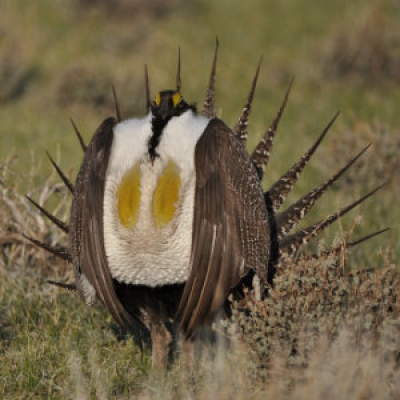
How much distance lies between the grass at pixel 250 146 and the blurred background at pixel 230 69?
0.02 meters

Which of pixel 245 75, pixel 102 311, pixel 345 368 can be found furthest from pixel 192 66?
pixel 345 368

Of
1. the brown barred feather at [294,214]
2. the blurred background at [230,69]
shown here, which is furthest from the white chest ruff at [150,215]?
the blurred background at [230,69]

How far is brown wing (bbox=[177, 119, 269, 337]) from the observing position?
2340mm

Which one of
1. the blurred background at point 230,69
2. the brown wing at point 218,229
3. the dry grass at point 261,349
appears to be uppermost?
the blurred background at point 230,69

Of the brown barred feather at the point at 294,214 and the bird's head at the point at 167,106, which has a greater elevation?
the bird's head at the point at 167,106

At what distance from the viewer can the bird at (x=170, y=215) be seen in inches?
92.8

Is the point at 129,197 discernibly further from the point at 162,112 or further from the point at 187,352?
the point at 187,352

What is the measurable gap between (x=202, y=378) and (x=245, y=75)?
5.62 m

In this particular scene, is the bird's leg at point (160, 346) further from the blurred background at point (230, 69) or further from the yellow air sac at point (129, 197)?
the blurred background at point (230, 69)

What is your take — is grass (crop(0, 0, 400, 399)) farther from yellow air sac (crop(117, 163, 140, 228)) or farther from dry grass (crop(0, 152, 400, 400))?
yellow air sac (crop(117, 163, 140, 228))

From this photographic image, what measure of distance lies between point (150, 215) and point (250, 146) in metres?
3.10

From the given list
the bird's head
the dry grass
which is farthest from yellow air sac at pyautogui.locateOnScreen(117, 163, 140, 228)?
the dry grass

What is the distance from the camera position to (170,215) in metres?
2.40

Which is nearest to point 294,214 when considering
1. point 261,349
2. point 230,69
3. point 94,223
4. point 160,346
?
point 261,349
